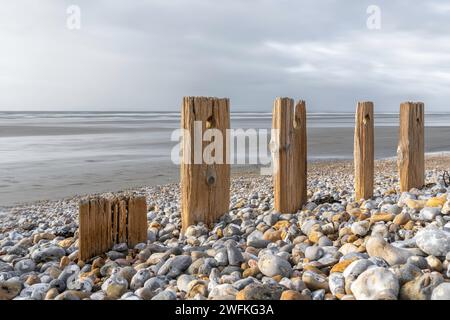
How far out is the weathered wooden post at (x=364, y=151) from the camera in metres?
6.62

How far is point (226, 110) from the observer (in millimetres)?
5555

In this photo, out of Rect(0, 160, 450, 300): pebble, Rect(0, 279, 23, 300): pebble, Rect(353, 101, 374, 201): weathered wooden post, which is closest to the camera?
Rect(0, 160, 450, 300): pebble

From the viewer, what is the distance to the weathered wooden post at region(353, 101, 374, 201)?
662 cm

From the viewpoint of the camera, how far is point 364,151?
671cm

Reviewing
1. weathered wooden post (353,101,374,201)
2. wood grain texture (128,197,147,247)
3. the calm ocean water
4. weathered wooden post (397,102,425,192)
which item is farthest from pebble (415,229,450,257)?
the calm ocean water

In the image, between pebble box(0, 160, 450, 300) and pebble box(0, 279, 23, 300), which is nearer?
pebble box(0, 160, 450, 300)

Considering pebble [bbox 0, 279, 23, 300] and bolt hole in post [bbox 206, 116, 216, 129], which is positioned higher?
bolt hole in post [bbox 206, 116, 216, 129]

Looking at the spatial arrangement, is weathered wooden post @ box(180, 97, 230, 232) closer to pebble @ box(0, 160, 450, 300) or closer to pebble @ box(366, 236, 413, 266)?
pebble @ box(0, 160, 450, 300)

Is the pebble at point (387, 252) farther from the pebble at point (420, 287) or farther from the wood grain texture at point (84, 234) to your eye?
the wood grain texture at point (84, 234)

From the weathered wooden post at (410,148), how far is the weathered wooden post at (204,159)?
108 inches

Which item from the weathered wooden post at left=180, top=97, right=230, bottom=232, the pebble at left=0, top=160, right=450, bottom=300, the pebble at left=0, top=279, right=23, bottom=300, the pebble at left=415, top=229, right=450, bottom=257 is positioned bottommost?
the pebble at left=0, top=279, right=23, bottom=300

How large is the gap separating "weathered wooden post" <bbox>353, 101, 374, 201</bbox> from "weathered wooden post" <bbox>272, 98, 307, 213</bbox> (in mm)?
926

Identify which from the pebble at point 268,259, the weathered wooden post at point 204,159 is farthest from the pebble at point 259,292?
the weathered wooden post at point 204,159

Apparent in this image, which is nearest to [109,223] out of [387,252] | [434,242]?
[387,252]
